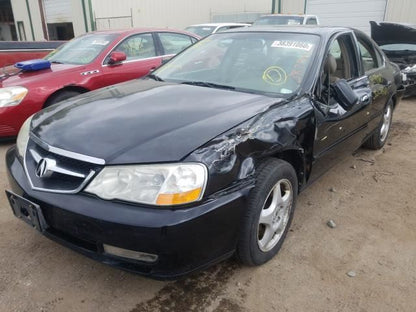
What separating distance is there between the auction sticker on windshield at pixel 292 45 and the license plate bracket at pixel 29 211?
2.12m

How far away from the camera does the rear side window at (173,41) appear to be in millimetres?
6082

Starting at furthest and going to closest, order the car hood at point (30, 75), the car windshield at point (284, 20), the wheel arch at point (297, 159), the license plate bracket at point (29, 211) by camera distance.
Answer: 1. the car windshield at point (284, 20)
2. the car hood at point (30, 75)
3. the wheel arch at point (297, 159)
4. the license plate bracket at point (29, 211)

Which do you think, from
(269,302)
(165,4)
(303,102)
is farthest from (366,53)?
(165,4)

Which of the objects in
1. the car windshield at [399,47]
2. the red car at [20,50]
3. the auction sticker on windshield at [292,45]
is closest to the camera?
the auction sticker on windshield at [292,45]

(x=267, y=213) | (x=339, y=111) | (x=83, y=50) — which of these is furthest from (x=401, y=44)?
(x=267, y=213)

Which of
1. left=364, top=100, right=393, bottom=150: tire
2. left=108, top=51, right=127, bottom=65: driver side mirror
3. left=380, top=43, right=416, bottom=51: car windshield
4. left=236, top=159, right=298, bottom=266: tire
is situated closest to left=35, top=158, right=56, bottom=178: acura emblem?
left=236, top=159, right=298, bottom=266: tire

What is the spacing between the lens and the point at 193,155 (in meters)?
1.89

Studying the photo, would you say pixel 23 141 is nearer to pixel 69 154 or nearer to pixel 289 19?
pixel 69 154

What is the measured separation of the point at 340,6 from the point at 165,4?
10255 millimetres

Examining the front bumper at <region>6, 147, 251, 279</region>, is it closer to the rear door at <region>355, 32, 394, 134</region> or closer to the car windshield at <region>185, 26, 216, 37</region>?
the rear door at <region>355, 32, 394, 134</region>

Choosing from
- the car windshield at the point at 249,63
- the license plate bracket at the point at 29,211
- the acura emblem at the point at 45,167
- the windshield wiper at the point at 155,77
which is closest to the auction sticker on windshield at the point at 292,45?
the car windshield at the point at 249,63

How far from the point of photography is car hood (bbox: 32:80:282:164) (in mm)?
1942

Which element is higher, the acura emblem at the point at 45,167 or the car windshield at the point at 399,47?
the acura emblem at the point at 45,167

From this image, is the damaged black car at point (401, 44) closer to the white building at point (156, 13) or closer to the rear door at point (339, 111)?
the rear door at point (339, 111)
